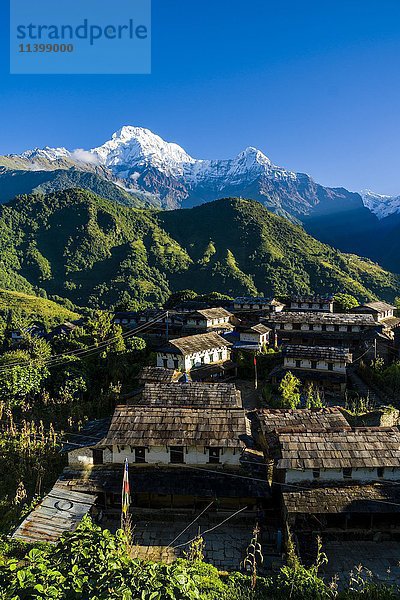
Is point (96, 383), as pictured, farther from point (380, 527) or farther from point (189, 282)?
point (189, 282)

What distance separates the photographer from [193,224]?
586 feet

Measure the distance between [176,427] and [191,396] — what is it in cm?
712

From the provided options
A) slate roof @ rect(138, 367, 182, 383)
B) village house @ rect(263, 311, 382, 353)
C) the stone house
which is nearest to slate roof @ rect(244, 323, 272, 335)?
the stone house

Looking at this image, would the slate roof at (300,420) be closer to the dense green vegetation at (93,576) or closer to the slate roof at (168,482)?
the slate roof at (168,482)

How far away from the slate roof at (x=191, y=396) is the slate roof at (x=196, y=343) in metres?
10.1

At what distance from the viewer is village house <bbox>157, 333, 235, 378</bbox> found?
132 ft

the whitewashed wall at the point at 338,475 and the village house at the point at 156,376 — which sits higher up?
the village house at the point at 156,376

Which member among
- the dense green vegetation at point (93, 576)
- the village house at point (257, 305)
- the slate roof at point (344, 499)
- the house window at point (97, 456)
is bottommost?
the slate roof at point (344, 499)

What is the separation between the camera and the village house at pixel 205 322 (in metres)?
55.4

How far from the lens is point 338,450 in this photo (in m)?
18.6

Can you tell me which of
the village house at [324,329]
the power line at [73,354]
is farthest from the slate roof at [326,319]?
the power line at [73,354]

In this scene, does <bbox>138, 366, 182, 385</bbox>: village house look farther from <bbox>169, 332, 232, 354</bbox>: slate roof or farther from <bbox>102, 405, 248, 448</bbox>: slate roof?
<bbox>102, 405, 248, 448</bbox>: slate roof

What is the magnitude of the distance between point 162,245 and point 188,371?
5191 inches

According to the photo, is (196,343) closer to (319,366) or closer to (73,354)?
(319,366)
